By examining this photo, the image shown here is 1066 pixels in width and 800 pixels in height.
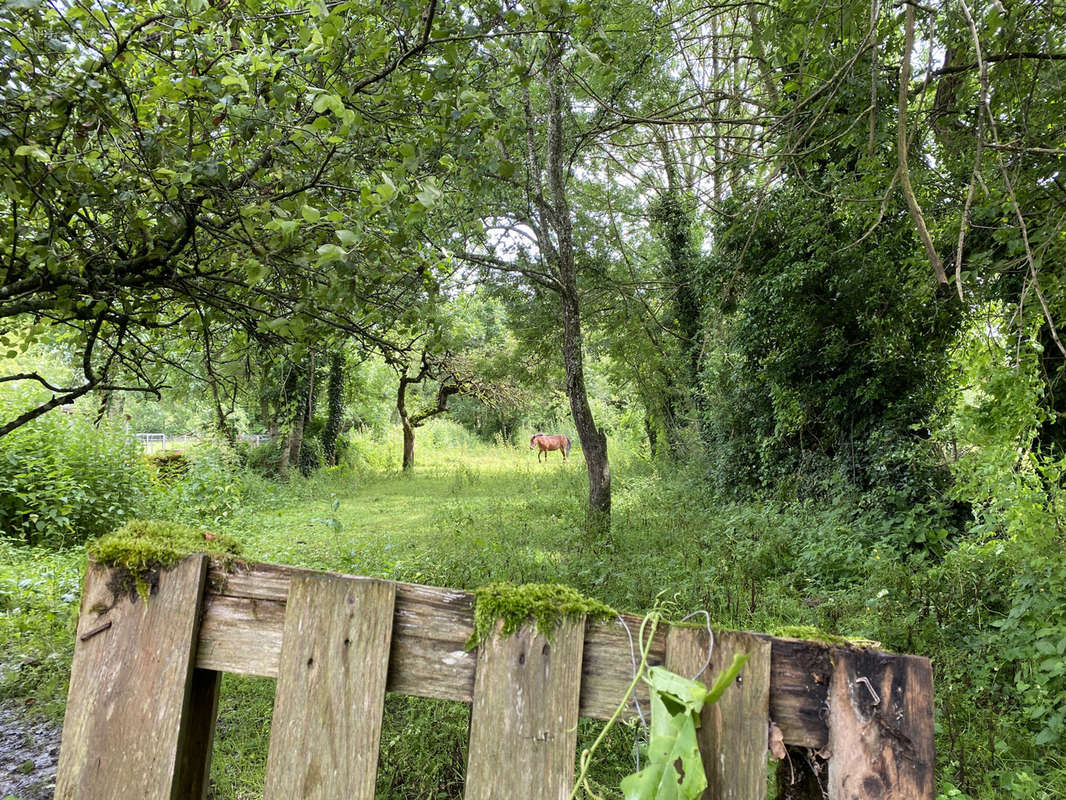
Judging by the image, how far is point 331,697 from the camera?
1.12 meters

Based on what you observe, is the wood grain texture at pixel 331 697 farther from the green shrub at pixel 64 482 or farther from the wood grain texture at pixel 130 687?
the green shrub at pixel 64 482

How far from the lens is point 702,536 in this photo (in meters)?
7.51

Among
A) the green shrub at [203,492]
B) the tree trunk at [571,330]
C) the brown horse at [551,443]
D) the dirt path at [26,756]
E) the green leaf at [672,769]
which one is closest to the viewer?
the green leaf at [672,769]

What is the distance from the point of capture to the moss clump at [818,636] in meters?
1.04

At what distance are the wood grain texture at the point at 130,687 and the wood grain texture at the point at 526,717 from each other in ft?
1.88

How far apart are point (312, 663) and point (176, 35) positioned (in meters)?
2.19

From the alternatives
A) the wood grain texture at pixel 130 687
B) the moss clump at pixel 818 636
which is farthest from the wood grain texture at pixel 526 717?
the wood grain texture at pixel 130 687

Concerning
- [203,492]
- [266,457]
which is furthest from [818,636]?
[266,457]

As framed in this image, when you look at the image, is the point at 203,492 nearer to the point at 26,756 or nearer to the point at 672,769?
the point at 26,756

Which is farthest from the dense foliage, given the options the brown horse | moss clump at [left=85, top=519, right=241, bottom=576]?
the brown horse

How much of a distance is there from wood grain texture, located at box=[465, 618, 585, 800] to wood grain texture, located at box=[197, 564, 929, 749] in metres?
0.04

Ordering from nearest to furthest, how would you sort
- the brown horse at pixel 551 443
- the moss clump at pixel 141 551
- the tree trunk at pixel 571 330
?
the moss clump at pixel 141 551
the tree trunk at pixel 571 330
the brown horse at pixel 551 443

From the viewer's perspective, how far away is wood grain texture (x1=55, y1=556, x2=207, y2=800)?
1123mm

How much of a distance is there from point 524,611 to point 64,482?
8.11 meters
